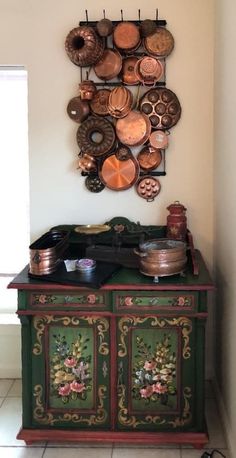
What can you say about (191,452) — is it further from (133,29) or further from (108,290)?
(133,29)

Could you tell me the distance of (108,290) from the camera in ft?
6.75

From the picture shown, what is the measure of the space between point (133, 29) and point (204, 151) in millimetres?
736

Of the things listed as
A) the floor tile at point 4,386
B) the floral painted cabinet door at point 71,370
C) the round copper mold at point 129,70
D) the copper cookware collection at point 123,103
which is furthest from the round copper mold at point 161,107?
the floor tile at point 4,386

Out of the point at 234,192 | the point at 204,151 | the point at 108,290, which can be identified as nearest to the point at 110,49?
the point at 204,151

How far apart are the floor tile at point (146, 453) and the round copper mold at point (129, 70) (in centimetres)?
182

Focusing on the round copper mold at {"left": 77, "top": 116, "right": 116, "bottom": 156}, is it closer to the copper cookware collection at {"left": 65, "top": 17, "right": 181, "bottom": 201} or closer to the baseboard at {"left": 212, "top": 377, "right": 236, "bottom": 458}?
the copper cookware collection at {"left": 65, "top": 17, "right": 181, "bottom": 201}

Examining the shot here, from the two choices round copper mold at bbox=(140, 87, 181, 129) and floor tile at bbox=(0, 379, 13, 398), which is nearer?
round copper mold at bbox=(140, 87, 181, 129)

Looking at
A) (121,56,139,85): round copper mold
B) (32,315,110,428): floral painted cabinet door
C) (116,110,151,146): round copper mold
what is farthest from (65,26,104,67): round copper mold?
(32,315,110,428): floral painted cabinet door

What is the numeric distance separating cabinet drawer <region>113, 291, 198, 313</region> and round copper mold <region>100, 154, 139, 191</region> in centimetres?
71

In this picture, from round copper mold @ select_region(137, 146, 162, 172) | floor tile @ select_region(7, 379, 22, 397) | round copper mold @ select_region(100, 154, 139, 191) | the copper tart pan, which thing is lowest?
floor tile @ select_region(7, 379, 22, 397)

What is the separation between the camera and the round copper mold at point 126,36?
2.43m

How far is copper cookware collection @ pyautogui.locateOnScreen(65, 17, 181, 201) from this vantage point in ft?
8.00

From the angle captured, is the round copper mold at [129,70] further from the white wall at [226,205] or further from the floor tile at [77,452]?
the floor tile at [77,452]

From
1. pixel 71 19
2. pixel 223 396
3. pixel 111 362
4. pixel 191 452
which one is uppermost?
pixel 71 19
